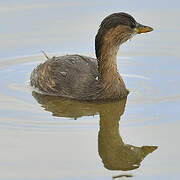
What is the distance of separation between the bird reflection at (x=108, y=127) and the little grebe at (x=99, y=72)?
0.16m

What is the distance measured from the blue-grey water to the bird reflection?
0.03 metres

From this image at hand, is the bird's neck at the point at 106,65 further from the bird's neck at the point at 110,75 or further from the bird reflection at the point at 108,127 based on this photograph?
the bird reflection at the point at 108,127

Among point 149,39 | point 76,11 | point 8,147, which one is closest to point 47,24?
point 76,11

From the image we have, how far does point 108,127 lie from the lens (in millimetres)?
11852

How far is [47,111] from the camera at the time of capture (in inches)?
489

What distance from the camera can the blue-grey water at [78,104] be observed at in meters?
10.3

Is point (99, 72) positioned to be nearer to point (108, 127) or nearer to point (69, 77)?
point (69, 77)

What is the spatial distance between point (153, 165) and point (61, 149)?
1.37 metres

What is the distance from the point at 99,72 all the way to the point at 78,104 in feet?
2.31

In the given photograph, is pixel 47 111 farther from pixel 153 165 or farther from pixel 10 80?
pixel 153 165

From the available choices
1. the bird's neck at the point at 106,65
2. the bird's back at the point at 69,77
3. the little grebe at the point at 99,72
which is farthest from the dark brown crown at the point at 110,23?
the bird's back at the point at 69,77

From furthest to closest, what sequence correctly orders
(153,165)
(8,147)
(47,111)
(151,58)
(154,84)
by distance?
(151,58) < (154,84) < (47,111) < (8,147) < (153,165)

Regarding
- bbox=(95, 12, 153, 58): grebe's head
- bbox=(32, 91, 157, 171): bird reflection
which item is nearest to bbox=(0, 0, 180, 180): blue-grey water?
bbox=(32, 91, 157, 171): bird reflection

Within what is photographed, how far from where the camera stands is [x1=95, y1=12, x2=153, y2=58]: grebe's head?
1274 centimetres
